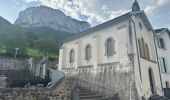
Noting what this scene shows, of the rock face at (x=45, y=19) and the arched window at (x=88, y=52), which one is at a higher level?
the rock face at (x=45, y=19)

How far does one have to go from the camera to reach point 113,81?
14.9 metres

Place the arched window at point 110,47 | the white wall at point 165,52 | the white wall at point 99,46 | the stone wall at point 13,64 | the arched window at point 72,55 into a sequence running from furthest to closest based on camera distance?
the stone wall at point 13,64
the arched window at point 72,55
the white wall at point 165,52
the arched window at point 110,47
the white wall at point 99,46

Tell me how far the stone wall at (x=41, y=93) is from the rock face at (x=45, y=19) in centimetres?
10255

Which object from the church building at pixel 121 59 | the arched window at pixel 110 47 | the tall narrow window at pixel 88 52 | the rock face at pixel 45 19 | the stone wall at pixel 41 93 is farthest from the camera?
the rock face at pixel 45 19

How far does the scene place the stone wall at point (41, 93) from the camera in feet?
26.1

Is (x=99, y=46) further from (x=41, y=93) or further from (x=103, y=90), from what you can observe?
(x=41, y=93)

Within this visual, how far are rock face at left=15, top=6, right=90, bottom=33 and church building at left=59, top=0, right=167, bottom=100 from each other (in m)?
92.9

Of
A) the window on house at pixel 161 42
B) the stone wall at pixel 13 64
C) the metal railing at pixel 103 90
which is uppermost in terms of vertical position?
the window on house at pixel 161 42

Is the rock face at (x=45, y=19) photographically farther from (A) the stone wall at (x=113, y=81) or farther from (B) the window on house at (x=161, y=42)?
(A) the stone wall at (x=113, y=81)

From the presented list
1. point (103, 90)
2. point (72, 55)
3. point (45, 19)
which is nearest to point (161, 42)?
point (72, 55)

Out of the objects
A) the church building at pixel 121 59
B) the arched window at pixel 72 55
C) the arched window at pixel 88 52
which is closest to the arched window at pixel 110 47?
the church building at pixel 121 59

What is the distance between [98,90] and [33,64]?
1869cm

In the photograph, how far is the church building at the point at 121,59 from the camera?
14.0 m

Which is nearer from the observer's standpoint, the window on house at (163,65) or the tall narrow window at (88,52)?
the tall narrow window at (88,52)
